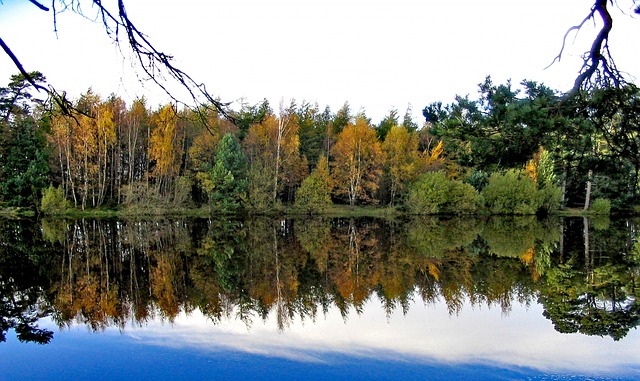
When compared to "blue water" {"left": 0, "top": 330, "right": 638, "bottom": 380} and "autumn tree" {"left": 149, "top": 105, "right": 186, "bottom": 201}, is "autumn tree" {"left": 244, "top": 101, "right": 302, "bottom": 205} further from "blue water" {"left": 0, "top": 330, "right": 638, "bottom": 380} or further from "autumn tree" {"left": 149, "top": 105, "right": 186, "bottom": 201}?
"blue water" {"left": 0, "top": 330, "right": 638, "bottom": 380}

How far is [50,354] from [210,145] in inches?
1249

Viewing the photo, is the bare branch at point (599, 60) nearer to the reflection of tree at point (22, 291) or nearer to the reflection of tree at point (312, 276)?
the reflection of tree at point (312, 276)

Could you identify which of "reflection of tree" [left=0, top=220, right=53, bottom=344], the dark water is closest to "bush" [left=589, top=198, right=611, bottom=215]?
the dark water

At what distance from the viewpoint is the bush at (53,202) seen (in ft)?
107

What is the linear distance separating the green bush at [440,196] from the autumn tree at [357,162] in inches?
139

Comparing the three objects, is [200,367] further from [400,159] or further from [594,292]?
[400,159]

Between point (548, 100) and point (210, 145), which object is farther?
point (210, 145)

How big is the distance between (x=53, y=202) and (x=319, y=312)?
98.0ft

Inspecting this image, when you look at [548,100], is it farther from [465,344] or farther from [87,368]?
[87,368]

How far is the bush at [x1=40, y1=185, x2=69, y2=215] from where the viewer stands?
3247cm

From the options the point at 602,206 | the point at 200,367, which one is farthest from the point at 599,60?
the point at 602,206

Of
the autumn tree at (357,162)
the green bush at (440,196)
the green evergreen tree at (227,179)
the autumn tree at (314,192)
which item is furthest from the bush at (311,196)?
Result: the green bush at (440,196)

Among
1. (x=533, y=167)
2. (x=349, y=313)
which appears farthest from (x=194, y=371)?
(x=533, y=167)

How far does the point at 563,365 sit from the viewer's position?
21.3 feet
